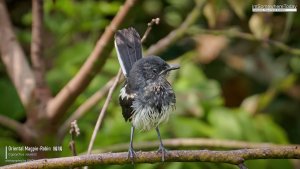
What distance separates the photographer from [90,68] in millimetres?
1608

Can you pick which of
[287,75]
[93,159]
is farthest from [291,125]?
[93,159]

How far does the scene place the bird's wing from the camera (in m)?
1.26

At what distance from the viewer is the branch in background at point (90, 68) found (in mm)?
1558

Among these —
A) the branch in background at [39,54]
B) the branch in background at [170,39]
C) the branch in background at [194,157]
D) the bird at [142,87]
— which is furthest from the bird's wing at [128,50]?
the branch in background at [39,54]

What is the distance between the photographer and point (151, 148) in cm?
187

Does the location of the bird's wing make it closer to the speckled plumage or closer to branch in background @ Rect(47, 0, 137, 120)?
the speckled plumage

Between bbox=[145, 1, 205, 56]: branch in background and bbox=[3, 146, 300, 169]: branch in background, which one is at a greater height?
bbox=[145, 1, 205, 56]: branch in background

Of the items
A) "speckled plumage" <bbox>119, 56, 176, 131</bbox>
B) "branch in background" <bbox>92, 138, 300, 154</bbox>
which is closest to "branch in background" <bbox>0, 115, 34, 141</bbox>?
"branch in background" <bbox>92, 138, 300, 154</bbox>

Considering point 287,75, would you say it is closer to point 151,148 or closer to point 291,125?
point 291,125

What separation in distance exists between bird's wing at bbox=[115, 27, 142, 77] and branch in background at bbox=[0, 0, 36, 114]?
1.65ft

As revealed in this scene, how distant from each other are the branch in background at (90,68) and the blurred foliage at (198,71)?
0.04 m

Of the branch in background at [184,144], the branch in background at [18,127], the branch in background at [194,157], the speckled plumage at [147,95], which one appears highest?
the speckled plumage at [147,95]

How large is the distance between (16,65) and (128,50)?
1.99 feet

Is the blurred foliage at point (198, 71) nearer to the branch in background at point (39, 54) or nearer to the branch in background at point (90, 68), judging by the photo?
the branch in background at point (90, 68)
